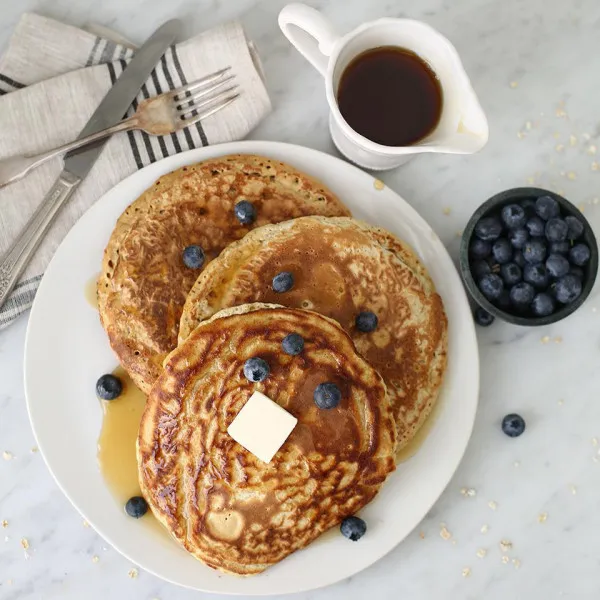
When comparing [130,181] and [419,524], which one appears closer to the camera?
[130,181]

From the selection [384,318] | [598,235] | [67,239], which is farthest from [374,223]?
[67,239]

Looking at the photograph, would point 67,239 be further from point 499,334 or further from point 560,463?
point 560,463

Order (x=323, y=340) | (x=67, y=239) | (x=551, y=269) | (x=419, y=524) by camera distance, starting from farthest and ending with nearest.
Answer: (x=419, y=524) < (x=67, y=239) < (x=551, y=269) < (x=323, y=340)

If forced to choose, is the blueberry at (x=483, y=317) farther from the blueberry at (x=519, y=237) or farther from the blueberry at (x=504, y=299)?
the blueberry at (x=519, y=237)

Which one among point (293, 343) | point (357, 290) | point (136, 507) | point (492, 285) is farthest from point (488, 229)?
point (136, 507)

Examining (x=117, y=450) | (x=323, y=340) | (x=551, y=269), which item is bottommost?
(x=117, y=450)

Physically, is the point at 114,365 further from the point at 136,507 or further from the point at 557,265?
the point at 557,265

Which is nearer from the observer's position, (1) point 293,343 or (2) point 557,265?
(1) point 293,343
